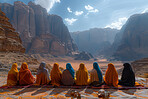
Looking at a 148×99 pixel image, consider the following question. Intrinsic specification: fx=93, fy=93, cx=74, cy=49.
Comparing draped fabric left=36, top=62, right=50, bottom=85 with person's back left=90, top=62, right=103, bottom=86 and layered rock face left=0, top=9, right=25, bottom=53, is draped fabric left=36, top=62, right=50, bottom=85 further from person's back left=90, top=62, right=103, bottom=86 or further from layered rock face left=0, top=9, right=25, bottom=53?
layered rock face left=0, top=9, right=25, bottom=53

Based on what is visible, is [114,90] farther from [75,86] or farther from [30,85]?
[30,85]

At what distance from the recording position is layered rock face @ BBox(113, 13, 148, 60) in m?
48.1

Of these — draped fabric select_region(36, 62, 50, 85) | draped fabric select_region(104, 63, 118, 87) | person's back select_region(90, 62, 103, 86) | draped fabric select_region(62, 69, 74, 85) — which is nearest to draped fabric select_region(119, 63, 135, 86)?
draped fabric select_region(104, 63, 118, 87)

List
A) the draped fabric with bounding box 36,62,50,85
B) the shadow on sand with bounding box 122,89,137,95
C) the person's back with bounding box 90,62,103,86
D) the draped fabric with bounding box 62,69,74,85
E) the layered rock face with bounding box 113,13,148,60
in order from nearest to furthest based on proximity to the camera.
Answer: the shadow on sand with bounding box 122,89,137,95 → the person's back with bounding box 90,62,103,86 → the draped fabric with bounding box 62,69,74,85 → the draped fabric with bounding box 36,62,50,85 → the layered rock face with bounding box 113,13,148,60

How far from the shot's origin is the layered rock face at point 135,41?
1893 inches

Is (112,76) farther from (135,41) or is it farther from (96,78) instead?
(135,41)

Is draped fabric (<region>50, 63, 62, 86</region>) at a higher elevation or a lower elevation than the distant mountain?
lower

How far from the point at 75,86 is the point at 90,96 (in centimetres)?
107

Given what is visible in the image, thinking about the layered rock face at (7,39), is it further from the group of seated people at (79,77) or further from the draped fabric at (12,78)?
the group of seated people at (79,77)

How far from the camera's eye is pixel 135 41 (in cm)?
5238

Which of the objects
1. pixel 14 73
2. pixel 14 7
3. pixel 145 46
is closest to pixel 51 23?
pixel 14 7

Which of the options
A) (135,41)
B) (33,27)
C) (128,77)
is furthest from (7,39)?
(135,41)

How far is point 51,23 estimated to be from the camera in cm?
6419

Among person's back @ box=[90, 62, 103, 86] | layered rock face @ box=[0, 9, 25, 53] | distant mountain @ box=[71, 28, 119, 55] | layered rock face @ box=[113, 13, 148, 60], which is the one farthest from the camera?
distant mountain @ box=[71, 28, 119, 55]
